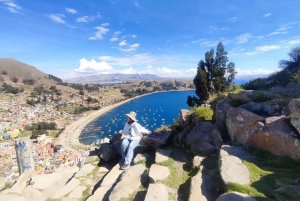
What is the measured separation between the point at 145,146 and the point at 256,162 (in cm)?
359

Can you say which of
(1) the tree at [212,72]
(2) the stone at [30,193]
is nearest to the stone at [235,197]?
(2) the stone at [30,193]

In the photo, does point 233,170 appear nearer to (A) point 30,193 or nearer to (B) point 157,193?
(B) point 157,193

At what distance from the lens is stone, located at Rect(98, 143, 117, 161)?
7.23m

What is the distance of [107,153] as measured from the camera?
7285 mm

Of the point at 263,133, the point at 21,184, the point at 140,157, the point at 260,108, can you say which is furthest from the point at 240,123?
the point at 21,184

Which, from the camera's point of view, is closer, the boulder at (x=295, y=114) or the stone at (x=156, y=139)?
the boulder at (x=295, y=114)

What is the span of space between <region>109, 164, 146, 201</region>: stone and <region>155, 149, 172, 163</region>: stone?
1.55ft

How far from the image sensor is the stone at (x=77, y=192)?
5.26 m

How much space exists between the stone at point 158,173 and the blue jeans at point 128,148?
1306 mm

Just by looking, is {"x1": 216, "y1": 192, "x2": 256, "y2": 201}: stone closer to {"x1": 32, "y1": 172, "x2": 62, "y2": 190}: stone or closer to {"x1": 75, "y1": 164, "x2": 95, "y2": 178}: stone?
{"x1": 75, "y1": 164, "x2": 95, "y2": 178}: stone

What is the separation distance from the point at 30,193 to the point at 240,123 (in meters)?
6.55

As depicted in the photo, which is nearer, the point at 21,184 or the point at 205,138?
the point at 205,138

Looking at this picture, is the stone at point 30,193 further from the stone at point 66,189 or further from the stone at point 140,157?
the stone at point 140,157

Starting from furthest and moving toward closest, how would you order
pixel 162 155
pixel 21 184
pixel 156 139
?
pixel 21 184 < pixel 156 139 < pixel 162 155
